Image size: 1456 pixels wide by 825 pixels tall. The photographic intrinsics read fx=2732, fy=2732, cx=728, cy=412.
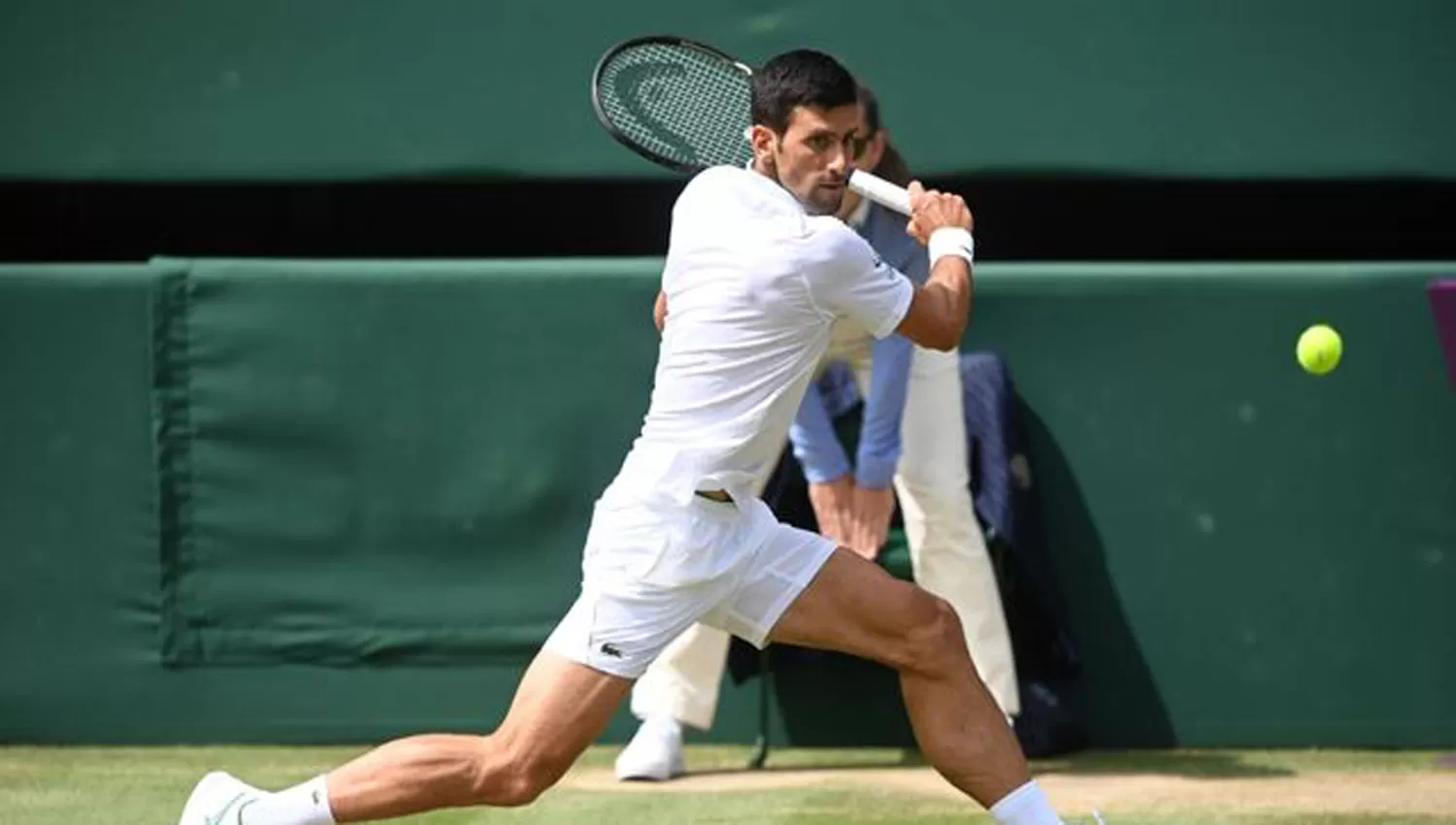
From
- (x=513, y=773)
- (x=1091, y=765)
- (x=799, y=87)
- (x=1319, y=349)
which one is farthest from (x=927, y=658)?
(x=1319, y=349)

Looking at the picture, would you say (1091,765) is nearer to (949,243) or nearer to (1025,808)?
(1025,808)

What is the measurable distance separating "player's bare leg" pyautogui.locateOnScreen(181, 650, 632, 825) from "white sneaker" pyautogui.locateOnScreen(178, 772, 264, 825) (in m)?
0.10

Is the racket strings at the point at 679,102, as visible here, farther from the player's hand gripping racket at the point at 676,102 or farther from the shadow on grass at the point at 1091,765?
the shadow on grass at the point at 1091,765

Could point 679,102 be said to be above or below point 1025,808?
above

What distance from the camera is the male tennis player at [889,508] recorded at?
6.56m

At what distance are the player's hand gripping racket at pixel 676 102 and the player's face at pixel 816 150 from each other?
0.67m

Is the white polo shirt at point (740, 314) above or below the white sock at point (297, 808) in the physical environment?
above

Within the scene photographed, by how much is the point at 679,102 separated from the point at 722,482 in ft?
3.91

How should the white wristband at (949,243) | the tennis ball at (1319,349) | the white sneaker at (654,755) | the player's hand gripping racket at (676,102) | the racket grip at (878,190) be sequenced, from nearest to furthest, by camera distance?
the white wristband at (949,243), the racket grip at (878,190), the player's hand gripping racket at (676,102), the white sneaker at (654,755), the tennis ball at (1319,349)

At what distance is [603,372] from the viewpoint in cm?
723

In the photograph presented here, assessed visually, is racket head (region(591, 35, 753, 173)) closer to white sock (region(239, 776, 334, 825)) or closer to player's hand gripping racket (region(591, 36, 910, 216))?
player's hand gripping racket (region(591, 36, 910, 216))

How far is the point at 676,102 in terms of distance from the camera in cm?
579

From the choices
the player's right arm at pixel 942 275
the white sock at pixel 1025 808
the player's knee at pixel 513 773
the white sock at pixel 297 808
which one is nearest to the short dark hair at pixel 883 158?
the player's right arm at pixel 942 275

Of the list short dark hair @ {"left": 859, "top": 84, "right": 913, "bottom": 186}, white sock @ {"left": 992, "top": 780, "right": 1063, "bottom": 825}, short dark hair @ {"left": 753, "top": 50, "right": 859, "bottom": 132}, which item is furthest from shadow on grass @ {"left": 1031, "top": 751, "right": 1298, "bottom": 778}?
short dark hair @ {"left": 753, "top": 50, "right": 859, "bottom": 132}
